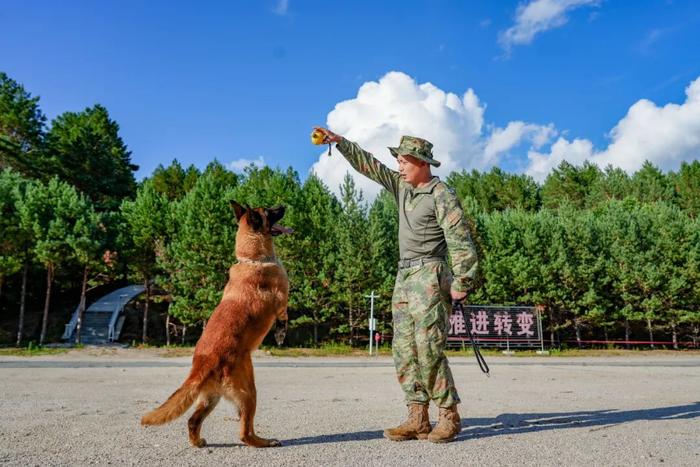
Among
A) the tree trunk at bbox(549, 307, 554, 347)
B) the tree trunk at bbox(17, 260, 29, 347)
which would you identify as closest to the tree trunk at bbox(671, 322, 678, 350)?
the tree trunk at bbox(549, 307, 554, 347)

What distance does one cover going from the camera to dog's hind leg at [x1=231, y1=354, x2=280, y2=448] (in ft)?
12.5

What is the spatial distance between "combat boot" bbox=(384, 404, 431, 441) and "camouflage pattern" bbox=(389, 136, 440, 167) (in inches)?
92.2

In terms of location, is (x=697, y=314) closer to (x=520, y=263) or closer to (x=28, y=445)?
(x=520, y=263)

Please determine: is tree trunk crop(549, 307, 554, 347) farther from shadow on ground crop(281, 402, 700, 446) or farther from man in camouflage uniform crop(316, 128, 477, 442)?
man in camouflage uniform crop(316, 128, 477, 442)

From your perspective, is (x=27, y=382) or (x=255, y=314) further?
(x=27, y=382)

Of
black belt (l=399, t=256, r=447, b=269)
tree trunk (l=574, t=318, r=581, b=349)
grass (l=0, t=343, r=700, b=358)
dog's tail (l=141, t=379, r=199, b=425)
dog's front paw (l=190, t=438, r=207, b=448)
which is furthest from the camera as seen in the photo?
tree trunk (l=574, t=318, r=581, b=349)

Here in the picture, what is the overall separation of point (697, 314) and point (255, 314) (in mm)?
33597

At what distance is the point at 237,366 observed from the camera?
12.5 ft

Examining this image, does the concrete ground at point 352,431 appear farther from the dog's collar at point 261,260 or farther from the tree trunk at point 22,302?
the tree trunk at point 22,302

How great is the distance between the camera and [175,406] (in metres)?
3.54

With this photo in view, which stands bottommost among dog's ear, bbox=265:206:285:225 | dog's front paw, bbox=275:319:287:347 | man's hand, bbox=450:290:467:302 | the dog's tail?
the dog's tail

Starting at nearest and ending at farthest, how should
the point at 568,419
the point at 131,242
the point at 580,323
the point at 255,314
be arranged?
1. the point at 255,314
2. the point at 568,419
3. the point at 131,242
4. the point at 580,323

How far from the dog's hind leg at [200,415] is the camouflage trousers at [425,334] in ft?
5.66

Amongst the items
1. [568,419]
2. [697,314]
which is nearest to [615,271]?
[697,314]
